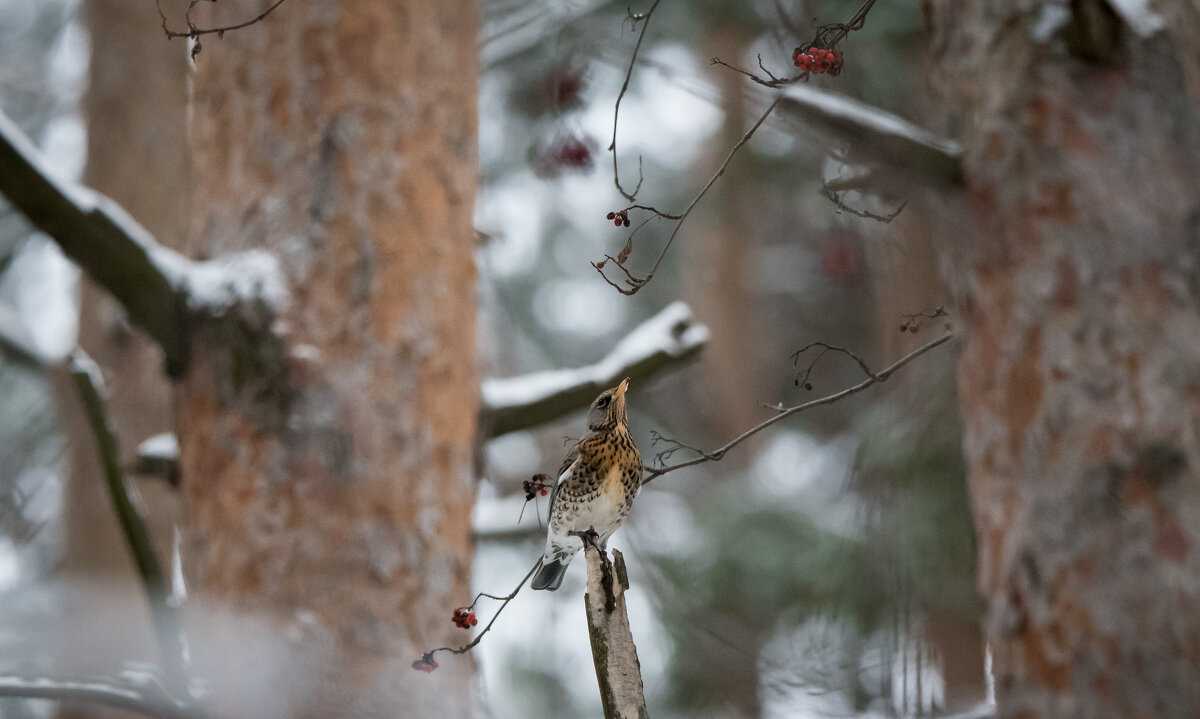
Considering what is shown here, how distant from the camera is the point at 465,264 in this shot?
9.10 ft

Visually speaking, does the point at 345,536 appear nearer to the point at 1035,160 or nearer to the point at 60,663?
the point at 60,663

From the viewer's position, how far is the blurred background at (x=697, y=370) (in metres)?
2.21

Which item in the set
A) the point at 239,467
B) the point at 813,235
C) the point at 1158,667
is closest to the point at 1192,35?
the point at 1158,667

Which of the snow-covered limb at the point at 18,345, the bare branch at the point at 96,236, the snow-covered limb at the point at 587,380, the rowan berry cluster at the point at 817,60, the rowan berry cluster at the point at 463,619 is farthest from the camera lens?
the snow-covered limb at the point at 18,345

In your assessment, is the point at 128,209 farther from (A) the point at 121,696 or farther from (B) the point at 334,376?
(A) the point at 121,696

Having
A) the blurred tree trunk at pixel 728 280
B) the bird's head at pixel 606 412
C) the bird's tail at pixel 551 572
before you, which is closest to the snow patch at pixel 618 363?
the bird's tail at pixel 551 572

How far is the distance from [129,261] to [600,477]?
3.74ft

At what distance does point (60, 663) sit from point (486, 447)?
3.64 feet

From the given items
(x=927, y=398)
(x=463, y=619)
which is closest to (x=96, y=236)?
(x=463, y=619)

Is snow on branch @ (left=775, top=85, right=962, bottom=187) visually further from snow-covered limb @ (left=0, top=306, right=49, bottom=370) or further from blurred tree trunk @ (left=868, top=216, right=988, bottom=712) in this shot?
snow-covered limb @ (left=0, top=306, right=49, bottom=370)

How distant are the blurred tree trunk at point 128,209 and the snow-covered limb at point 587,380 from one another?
6.57 ft

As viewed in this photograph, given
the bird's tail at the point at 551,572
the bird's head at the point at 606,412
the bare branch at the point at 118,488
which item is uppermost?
the bare branch at the point at 118,488

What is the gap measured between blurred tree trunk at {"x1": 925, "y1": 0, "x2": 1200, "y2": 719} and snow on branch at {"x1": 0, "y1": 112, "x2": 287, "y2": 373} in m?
1.63

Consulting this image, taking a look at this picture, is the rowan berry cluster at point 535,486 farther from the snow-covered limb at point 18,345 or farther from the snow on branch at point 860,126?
the snow-covered limb at point 18,345
